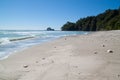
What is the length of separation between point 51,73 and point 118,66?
1877 millimetres

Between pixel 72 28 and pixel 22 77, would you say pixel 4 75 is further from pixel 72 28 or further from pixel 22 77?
pixel 72 28

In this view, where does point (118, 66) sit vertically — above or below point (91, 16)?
below

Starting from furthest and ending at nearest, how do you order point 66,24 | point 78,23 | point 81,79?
point 66,24 → point 78,23 → point 81,79

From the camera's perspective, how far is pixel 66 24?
13050 cm

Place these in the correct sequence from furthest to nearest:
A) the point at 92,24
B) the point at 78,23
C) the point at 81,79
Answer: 1. the point at 78,23
2. the point at 92,24
3. the point at 81,79

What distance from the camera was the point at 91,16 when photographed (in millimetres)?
106500

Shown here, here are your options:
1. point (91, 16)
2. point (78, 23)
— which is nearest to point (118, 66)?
point (91, 16)

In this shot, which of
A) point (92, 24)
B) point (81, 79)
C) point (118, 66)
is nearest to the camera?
point (81, 79)

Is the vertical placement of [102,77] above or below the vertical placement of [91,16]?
below

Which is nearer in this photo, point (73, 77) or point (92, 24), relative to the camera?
point (73, 77)

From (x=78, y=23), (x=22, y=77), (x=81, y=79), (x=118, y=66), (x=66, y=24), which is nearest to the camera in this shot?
(x=81, y=79)

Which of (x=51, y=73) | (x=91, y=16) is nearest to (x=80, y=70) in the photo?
(x=51, y=73)

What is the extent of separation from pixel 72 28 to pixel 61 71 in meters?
119

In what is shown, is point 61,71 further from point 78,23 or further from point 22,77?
point 78,23
